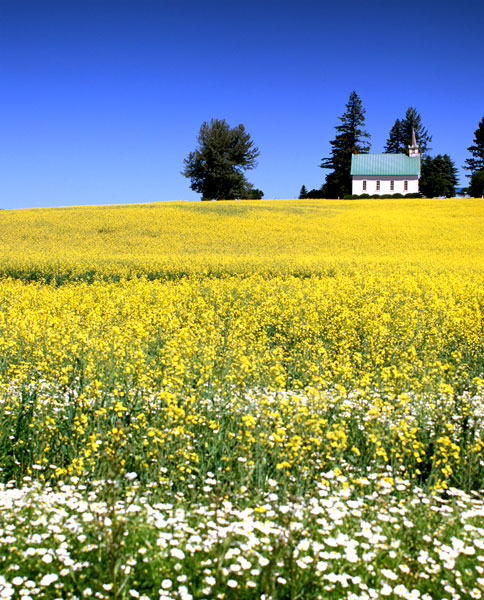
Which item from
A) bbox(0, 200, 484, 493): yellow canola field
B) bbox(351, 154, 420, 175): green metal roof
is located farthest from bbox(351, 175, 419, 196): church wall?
bbox(0, 200, 484, 493): yellow canola field

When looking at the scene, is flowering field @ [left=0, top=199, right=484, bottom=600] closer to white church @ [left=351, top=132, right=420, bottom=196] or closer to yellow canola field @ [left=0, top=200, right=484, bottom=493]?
yellow canola field @ [left=0, top=200, right=484, bottom=493]

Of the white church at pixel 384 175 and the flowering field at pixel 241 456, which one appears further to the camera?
the white church at pixel 384 175

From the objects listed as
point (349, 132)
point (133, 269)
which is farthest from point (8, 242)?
point (349, 132)

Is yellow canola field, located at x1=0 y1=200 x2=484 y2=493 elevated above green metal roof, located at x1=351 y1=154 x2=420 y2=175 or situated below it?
below

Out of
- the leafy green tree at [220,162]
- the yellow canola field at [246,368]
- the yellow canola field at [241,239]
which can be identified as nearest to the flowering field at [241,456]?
the yellow canola field at [246,368]

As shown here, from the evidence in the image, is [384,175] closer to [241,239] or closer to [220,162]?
[220,162]

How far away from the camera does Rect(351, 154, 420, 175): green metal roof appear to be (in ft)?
226

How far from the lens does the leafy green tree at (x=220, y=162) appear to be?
6525 centimetres

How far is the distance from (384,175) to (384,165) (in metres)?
1.38

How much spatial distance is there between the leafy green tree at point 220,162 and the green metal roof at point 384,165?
548 inches

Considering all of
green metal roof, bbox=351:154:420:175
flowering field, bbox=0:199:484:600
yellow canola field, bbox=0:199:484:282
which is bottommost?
flowering field, bbox=0:199:484:600

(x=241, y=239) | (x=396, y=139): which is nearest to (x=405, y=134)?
(x=396, y=139)

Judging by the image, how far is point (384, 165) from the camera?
227ft

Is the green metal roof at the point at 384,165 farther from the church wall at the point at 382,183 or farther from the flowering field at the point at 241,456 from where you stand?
the flowering field at the point at 241,456
